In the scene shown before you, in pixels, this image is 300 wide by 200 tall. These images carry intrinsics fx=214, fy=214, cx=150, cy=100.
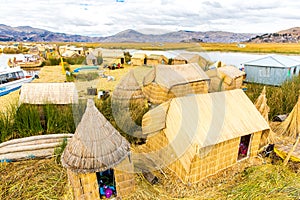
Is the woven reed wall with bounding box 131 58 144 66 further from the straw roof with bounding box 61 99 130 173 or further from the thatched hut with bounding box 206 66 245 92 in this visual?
the straw roof with bounding box 61 99 130 173

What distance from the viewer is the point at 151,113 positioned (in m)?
5.24

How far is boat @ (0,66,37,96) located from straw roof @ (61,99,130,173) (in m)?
13.2

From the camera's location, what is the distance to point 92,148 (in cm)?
359

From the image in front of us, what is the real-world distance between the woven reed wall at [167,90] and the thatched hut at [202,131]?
646 centimetres

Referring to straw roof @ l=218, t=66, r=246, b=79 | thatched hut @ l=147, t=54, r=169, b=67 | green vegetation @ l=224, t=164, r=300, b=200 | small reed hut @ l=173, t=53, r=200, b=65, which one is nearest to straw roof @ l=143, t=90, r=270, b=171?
green vegetation @ l=224, t=164, r=300, b=200

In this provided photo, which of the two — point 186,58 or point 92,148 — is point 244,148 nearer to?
point 92,148

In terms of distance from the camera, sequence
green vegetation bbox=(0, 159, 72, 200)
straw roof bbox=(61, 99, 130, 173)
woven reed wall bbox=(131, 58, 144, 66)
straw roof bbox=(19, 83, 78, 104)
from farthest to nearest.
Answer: woven reed wall bbox=(131, 58, 144, 66)
straw roof bbox=(19, 83, 78, 104)
green vegetation bbox=(0, 159, 72, 200)
straw roof bbox=(61, 99, 130, 173)

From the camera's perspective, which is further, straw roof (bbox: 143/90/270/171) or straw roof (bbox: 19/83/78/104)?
straw roof (bbox: 19/83/78/104)

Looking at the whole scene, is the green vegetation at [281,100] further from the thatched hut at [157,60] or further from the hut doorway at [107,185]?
the thatched hut at [157,60]

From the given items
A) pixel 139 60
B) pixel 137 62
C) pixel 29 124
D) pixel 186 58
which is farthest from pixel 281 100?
pixel 137 62

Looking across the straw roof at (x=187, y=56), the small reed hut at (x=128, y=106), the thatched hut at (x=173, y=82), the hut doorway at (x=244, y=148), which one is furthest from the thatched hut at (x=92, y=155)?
the straw roof at (x=187, y=56)

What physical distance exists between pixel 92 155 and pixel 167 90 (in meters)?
8.30

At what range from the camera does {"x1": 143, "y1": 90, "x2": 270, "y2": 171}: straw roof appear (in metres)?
4.33

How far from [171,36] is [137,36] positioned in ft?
2.87
